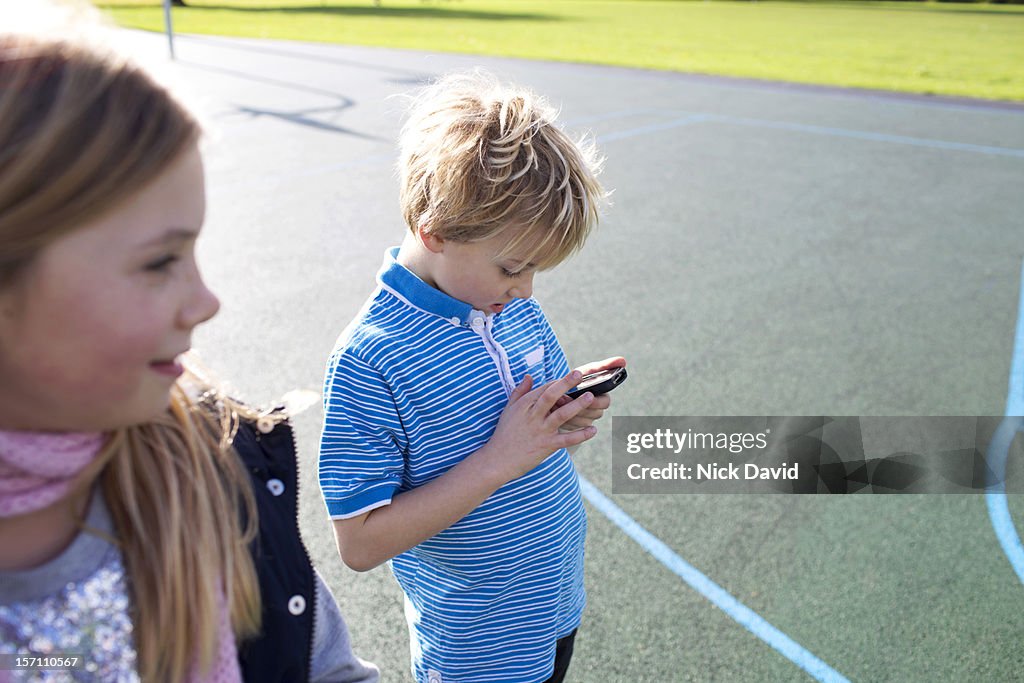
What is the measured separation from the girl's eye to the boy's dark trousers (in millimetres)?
1367

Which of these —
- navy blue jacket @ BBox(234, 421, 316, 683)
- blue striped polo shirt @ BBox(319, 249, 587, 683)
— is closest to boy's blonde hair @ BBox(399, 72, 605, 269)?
blue striped polo shirt @ BBox(319, 249, 587, 683)

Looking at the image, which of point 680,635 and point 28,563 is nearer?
point 28,563

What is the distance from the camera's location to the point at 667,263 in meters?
6.33

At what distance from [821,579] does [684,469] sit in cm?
81

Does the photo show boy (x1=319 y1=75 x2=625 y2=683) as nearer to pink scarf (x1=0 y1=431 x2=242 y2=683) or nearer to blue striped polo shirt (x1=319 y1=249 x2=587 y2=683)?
blue striped polo shirt (x1=319 y1=249 x2=587 y2=683)

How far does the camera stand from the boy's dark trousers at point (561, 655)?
2.03 m

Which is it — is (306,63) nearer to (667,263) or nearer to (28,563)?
(667,263)

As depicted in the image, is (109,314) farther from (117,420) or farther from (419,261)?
(419,261)

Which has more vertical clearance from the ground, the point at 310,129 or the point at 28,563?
the point at 28,563

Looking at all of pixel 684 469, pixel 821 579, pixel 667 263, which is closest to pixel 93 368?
pixel 821 579

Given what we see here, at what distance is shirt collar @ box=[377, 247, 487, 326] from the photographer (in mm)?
1681

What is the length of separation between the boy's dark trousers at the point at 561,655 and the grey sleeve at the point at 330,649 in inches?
28.2

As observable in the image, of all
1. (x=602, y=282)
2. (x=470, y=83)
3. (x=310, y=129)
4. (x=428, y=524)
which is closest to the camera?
(x=428, y=524)

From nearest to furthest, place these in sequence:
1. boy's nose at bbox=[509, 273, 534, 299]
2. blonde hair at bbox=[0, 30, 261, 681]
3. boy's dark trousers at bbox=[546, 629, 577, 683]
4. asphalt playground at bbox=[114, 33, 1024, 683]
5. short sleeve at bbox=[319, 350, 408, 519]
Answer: blonde hair at bbox=[0, 30, 261, 681], short sleeve at bbox=[319, 350, 408, 519], boy's nose at bbox=[509, 273, 534, 299], boy's dark trousers at bbox=[546, 629, 577, 683], asphalt playground at bbox=[114, 33, 1024, 683]
